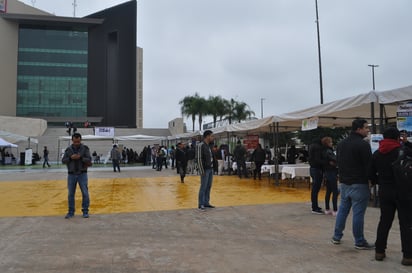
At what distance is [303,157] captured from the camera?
16281 mm

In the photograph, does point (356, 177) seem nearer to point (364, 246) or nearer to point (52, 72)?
point (364, 246)

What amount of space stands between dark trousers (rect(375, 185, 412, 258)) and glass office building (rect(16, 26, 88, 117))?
2684 inches

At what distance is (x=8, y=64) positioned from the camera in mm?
63812

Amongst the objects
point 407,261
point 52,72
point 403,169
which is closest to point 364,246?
point 407,261

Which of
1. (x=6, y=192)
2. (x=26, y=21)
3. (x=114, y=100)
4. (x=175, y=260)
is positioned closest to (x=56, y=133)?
(x=114, y=100)

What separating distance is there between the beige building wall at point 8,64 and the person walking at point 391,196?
68.3 metres

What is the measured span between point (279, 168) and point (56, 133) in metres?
41.7

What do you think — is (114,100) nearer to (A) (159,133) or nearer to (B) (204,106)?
(A) (159,133)

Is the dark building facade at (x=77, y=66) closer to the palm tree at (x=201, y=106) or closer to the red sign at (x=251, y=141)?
the palm tree at (x=201, y=106)

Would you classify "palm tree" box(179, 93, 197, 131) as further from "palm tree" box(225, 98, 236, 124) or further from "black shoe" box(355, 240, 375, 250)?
"black shoe" box(355, 240, 375, 250)

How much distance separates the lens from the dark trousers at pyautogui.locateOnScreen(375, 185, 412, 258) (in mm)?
3934

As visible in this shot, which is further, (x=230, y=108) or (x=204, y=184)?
(x=230, y=108)

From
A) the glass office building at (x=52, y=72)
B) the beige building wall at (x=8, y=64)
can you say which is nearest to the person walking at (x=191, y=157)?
the glass office building at (x=52, y=72)

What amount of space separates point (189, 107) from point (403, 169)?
47.0 m
